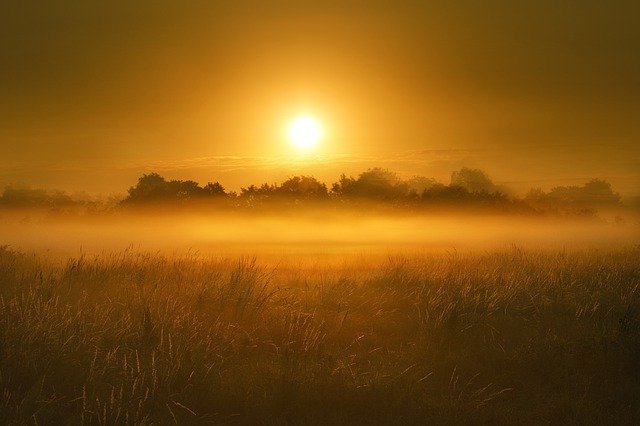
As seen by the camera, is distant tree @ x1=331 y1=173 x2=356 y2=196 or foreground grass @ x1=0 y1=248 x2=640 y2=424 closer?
foreground grass @ x1=0 y1=248 x2=640 y2=424

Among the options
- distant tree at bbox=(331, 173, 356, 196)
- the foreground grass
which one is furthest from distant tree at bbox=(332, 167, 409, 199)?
the foreground grass

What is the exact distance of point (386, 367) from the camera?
22.2 feet

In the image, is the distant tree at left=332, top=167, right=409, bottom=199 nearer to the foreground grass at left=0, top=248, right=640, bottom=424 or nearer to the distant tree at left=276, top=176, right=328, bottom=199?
the distant tree at left=276, top=176, right=328, bottom=199

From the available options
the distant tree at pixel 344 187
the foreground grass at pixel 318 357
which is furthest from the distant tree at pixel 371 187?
the foreground grass at pixel 318 357

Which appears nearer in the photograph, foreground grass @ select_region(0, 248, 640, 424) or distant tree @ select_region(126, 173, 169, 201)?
foreground grass @ select_region(0, 248, 640, 424)

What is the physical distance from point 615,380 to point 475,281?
451cm

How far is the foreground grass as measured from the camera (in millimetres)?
5641

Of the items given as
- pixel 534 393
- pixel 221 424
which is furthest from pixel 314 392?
pixel 534 393

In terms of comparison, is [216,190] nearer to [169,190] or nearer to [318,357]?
[169,190]

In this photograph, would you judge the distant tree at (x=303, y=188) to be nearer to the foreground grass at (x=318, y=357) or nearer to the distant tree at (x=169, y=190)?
the distant tree at (x=169, y=190)

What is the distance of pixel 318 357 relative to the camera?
7.10 metres

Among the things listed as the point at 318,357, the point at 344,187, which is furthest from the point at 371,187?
the point at 318,357

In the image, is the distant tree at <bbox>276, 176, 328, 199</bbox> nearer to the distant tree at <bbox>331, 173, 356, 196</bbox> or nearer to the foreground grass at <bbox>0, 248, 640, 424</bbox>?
the distant tree at <bbox>331, 173, 356, 196</bbox>

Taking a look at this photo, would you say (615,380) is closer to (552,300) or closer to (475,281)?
(552,300)
